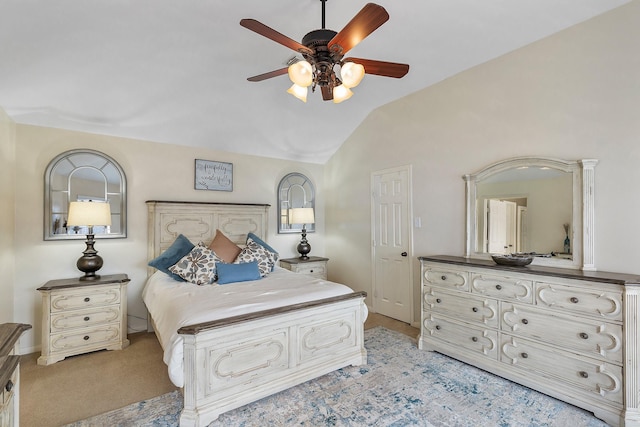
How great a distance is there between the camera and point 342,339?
2.72m

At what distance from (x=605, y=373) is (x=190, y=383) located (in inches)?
110

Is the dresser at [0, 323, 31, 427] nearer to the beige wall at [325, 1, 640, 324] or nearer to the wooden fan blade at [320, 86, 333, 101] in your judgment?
the wooden fan blade at [320, 86, 333, 101]

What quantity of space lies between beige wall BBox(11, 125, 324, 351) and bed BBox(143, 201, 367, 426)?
66cm

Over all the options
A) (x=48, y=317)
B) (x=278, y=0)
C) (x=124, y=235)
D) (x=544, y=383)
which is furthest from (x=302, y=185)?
(x=544, y=383)

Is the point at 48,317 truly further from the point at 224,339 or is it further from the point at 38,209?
the point at 224,339

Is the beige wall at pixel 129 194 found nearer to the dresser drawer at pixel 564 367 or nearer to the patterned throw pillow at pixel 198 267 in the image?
the patterned throw pillow at pixel 198 267

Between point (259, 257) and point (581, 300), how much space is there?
2.97 metres

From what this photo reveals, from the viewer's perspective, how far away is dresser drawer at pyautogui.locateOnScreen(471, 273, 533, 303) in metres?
2.46

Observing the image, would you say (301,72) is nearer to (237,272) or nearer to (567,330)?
(237,272)

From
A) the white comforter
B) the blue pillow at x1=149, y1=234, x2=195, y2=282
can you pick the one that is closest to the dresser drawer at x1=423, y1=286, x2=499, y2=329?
the white comforter

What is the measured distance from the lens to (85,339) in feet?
9.96

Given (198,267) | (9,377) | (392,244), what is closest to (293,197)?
(392,244)

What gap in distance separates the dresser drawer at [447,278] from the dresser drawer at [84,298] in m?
3.26

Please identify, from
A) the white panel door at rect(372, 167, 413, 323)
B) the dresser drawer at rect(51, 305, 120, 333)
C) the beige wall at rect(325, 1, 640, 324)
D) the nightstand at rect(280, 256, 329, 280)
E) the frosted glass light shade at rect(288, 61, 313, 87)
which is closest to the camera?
the frosted glass light shade at rect(288, 61, 313, 87)
